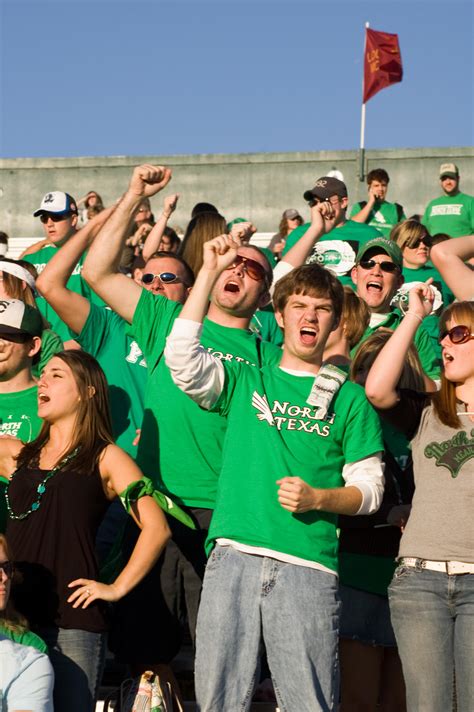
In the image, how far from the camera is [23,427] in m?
5.10

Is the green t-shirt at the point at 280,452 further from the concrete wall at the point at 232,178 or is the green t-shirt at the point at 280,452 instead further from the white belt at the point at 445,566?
the concrete wall at the point at 232,178

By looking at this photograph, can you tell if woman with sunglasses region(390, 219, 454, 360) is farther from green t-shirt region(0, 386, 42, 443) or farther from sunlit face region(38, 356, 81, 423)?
sunlit face region(38, 356, 81, 423)

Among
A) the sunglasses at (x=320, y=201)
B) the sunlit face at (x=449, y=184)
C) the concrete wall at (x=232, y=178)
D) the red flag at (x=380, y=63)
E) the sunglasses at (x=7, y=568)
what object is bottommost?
the sunglasses at (x=7, y=568)

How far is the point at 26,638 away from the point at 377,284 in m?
2.93

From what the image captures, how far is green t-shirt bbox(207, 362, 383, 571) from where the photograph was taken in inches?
165

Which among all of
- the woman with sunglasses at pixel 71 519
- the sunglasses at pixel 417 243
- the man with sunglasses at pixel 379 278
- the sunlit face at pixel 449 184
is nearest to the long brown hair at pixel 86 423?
the woman with sunglasses at pixel 71 519

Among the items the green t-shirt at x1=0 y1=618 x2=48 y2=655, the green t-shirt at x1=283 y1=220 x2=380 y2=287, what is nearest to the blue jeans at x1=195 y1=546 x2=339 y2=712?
the green t-shirt at x1=0 y1=618 x2=48 y2=655

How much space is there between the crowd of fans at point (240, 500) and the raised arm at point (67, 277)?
1 centimetres

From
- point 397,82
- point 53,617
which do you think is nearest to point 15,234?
point 397,82

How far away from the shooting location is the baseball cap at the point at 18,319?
5.25 metres

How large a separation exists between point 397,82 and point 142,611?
16064 millimetres

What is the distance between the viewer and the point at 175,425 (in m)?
4.81

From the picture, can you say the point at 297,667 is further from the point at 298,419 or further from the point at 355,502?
the point at 298,419

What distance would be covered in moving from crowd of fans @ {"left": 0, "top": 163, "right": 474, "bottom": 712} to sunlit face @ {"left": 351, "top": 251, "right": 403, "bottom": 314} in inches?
33.2
